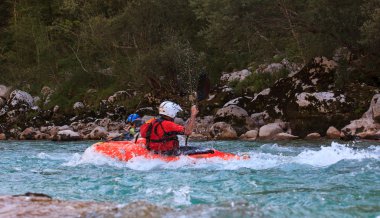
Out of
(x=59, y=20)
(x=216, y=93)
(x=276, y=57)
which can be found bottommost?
(x=216, y=93)

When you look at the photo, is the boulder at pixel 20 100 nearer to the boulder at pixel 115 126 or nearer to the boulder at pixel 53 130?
the boulder at pixel 53 130

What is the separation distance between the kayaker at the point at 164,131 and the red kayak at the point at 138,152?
0.44ft

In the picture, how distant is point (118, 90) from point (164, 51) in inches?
216

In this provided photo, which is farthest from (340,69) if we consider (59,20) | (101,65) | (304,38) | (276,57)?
(59,20)

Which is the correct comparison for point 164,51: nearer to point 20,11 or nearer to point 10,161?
point 10,161

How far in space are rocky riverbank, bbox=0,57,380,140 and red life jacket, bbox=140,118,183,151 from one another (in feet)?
20.6

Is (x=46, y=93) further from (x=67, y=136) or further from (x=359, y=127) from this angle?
(x=359, y=127)

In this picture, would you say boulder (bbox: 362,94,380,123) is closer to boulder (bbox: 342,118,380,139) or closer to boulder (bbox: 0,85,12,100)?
boulder (bbox: 342,118,380,139)

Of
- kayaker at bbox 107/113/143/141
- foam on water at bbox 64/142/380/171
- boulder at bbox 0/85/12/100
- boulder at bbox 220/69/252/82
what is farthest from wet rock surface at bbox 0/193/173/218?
boulder at bbox 0/85/12/100

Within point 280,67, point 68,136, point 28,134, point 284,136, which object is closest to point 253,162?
point 284,136

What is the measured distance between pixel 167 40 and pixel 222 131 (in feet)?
19.6

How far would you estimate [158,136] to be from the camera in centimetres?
863

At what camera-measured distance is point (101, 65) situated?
2675 centimetres

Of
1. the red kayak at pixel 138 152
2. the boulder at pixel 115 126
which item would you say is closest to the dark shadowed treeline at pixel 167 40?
the boulder at pixel 115 126
